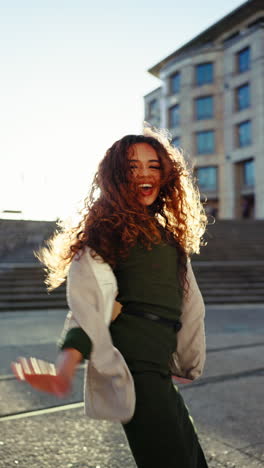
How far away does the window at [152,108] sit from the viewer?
155 ft

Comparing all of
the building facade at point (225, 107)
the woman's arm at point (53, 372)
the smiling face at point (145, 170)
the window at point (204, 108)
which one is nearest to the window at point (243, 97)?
the building facade at point (225, 107)

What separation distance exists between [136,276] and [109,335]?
9.7 inches

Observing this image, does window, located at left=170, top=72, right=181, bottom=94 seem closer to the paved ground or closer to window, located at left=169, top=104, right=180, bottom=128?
window, located at left=169, top=104, right=180, bottom=128

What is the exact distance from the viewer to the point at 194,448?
5.26 feet

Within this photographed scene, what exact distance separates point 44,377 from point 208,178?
3813cm

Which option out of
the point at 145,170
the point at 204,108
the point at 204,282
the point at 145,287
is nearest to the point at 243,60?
the point at 204,108

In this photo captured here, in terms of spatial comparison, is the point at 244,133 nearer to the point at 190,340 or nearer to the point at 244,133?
the point at 244,133

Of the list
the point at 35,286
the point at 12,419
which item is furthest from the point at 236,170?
the point at 12,419

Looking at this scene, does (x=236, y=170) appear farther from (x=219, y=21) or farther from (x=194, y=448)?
(x=194, y=448)

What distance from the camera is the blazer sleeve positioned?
177cm

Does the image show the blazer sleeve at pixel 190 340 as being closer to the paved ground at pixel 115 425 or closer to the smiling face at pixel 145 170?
the smiling face at pixel 145 170

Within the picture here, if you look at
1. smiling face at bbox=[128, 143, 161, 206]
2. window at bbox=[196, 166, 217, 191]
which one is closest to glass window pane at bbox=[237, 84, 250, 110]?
window at bbox=[196, 166, 217, 191]

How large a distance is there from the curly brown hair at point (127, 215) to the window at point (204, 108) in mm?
37821

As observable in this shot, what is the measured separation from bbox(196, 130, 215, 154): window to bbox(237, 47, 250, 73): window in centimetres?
533
